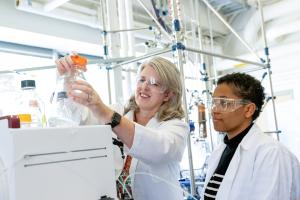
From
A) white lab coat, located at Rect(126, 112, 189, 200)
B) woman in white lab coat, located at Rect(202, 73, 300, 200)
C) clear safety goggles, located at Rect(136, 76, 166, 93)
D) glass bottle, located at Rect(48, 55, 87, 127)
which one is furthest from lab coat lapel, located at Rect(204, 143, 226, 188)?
glass bottle, located at Rect(48, 55, 87, 127)

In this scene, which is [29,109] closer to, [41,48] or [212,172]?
[212,172]

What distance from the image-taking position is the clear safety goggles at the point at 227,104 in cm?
126

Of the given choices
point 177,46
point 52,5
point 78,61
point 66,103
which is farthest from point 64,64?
point 52,5

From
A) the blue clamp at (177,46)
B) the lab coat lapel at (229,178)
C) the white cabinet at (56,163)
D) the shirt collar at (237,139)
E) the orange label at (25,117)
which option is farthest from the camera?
the blue clamp at (177,46)

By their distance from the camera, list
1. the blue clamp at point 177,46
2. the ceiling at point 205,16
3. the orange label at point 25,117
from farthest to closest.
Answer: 1. the ceiling at point 205,16
2. the blue clamp at point 177,46
3. the orange label at point 25,117

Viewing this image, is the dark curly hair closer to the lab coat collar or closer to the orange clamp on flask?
the lab coat collar

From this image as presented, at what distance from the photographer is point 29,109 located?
2.33ft

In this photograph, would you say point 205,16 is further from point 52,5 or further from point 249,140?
point 249,140

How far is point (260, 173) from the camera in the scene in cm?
112

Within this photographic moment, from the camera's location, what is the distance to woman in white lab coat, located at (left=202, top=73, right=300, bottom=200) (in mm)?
1086

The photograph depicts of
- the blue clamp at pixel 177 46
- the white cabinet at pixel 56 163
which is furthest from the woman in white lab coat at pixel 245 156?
the white cabinet at pixel 56 163

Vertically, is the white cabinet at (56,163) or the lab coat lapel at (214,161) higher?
the white cabinet at (56,163)

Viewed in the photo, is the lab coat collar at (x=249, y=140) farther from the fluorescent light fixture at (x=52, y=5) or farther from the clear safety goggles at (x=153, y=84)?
the fluorescent light fixture at (x=52, y=5)

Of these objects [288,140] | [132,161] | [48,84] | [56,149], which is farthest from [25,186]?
[288,140]
